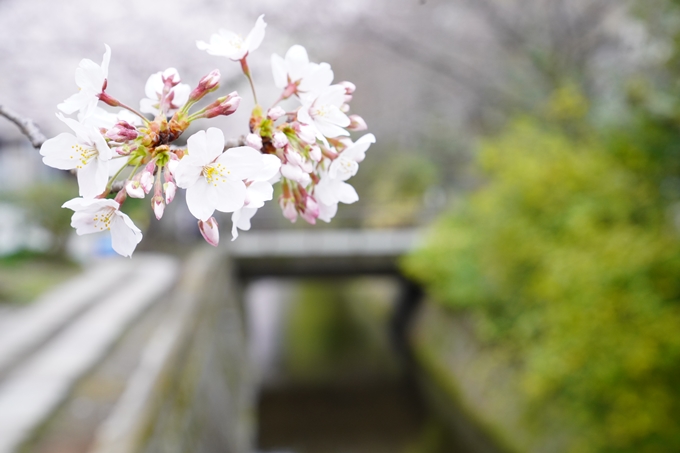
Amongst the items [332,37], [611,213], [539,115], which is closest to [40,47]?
[332,37]

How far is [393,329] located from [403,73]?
6374mm

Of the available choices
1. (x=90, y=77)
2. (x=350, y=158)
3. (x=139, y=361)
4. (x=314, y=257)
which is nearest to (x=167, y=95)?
(x=90, y=77)

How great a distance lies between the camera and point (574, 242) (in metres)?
5.00

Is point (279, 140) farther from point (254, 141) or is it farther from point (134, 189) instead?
point (134, 189)

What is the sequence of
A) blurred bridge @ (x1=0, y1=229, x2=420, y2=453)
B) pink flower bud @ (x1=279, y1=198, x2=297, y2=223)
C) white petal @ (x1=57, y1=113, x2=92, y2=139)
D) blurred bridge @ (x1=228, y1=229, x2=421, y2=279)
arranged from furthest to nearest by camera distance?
blurred bridge @ (x1=228, y1=229, x2=421, y2=279) < blurred bridge @ (x1=0, y1=229, x2=420, y2=453) < pink flower bud @ (x1=279, y1=198, x2=297, y2=223) < white petal @ (x1=57, y1=113, x2=92, y2=139)

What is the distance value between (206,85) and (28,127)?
0.39m

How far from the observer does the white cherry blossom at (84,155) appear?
0.70 metres

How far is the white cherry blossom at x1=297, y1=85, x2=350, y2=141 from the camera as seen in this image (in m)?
0.84

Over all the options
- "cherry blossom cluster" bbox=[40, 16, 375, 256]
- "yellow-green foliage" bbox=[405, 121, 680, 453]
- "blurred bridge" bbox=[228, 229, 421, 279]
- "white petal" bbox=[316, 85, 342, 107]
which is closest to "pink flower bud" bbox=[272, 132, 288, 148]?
"cherry blossom cluster" bbox=[40, 16, 375, 256]

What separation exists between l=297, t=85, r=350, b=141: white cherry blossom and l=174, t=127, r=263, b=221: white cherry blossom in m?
0.14

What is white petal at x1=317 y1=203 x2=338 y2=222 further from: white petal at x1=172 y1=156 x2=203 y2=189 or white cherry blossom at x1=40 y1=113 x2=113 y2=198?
white cherry blossom at x1=40 y1=113 x2=113 y2=198

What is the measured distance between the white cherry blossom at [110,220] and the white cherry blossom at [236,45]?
318 mm

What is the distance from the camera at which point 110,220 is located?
2.52 feet

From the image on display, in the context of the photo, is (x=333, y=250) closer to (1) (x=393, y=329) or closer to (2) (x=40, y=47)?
(1) (x=393, y=329)
